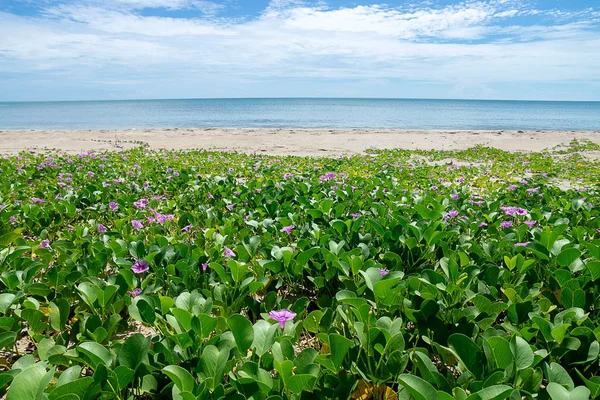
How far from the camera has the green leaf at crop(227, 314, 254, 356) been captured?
71.5 inches

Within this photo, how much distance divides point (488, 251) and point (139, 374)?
239 cm

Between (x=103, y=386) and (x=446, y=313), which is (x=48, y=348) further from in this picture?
(x=446, y=313)

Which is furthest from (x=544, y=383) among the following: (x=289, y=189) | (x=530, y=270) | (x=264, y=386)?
(x=289, y=189)

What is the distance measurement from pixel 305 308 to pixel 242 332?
2.02 feet

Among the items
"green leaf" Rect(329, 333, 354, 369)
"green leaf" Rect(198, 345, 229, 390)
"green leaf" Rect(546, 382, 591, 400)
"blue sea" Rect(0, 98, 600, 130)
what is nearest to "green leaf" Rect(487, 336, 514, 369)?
"green leaf" Rect(546, 382, 591, 400)

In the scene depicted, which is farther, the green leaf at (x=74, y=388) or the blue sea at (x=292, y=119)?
the blue sea at (x=292, y=119)

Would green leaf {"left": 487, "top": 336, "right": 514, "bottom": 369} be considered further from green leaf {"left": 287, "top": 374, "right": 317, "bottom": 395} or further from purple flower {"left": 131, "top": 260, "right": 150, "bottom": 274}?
purple flower {"left": 131, "top": 260, "right": 150, "bottom": 274}

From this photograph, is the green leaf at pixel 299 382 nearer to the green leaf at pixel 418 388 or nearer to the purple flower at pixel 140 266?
the green leaf at pixel 418 388

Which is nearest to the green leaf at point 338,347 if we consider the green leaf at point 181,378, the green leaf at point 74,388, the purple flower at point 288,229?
the green leaf at point 181,378

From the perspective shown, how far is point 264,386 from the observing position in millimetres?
1588

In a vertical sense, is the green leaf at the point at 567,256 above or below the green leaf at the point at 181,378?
above

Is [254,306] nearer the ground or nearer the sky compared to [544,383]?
nearer the sky

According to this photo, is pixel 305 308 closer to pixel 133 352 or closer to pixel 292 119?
pixel 133 352

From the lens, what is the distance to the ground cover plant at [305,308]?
5.47 feet
